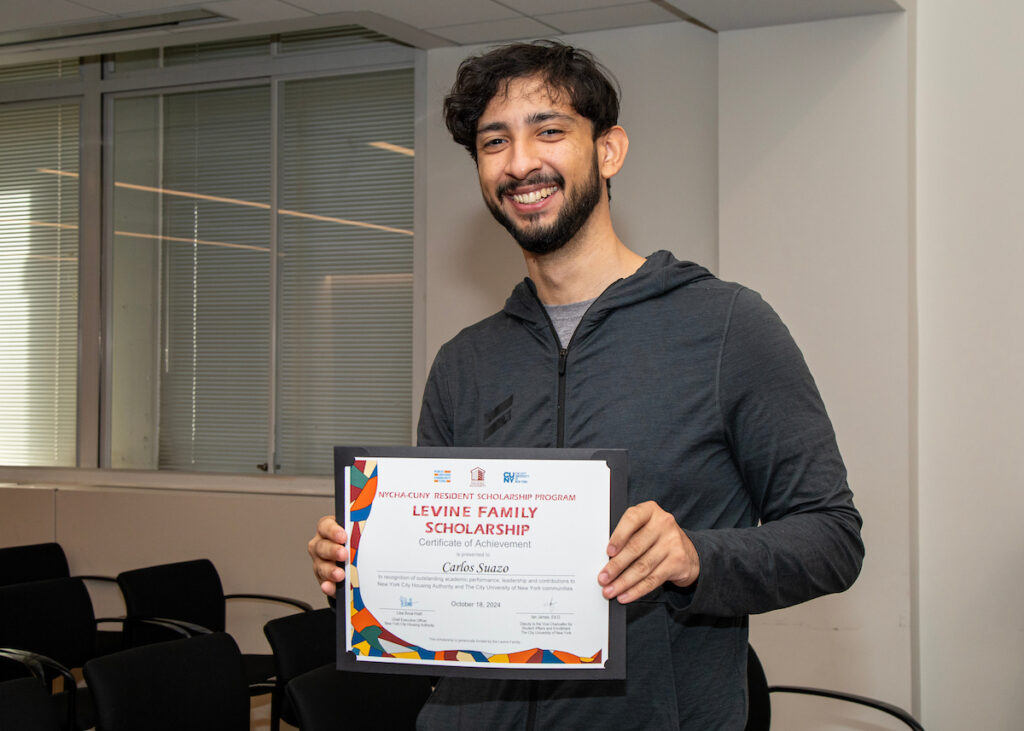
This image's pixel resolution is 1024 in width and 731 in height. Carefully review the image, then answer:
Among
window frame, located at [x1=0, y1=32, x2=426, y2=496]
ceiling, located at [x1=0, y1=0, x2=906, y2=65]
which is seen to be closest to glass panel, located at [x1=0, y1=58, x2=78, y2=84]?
window frame, located at [x1=0, y1=32, x2=426, y2=496]

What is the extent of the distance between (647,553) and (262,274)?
462cm

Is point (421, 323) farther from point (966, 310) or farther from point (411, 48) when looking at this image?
point (966, 310)

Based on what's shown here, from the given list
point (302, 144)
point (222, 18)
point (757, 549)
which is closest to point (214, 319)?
point (302, 144)

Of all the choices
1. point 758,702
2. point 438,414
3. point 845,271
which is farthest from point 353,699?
point 845,271

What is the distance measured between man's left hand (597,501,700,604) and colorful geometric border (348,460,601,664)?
0.50ft

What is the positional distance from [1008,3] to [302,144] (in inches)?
131

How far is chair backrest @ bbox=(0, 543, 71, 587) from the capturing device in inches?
190

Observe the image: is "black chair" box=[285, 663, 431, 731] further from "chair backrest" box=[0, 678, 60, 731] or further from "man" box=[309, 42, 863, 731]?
"man" box=[309, 42, 863, 731]

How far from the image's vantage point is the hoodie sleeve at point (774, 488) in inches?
52.2

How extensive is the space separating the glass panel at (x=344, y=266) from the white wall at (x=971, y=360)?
243 centimetres

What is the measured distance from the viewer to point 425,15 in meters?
4.34

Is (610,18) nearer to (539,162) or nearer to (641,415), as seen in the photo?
(539,162)

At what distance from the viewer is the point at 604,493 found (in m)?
1.33

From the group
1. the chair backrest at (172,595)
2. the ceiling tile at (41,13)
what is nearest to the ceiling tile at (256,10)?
the ceiling tile at (41,13)
